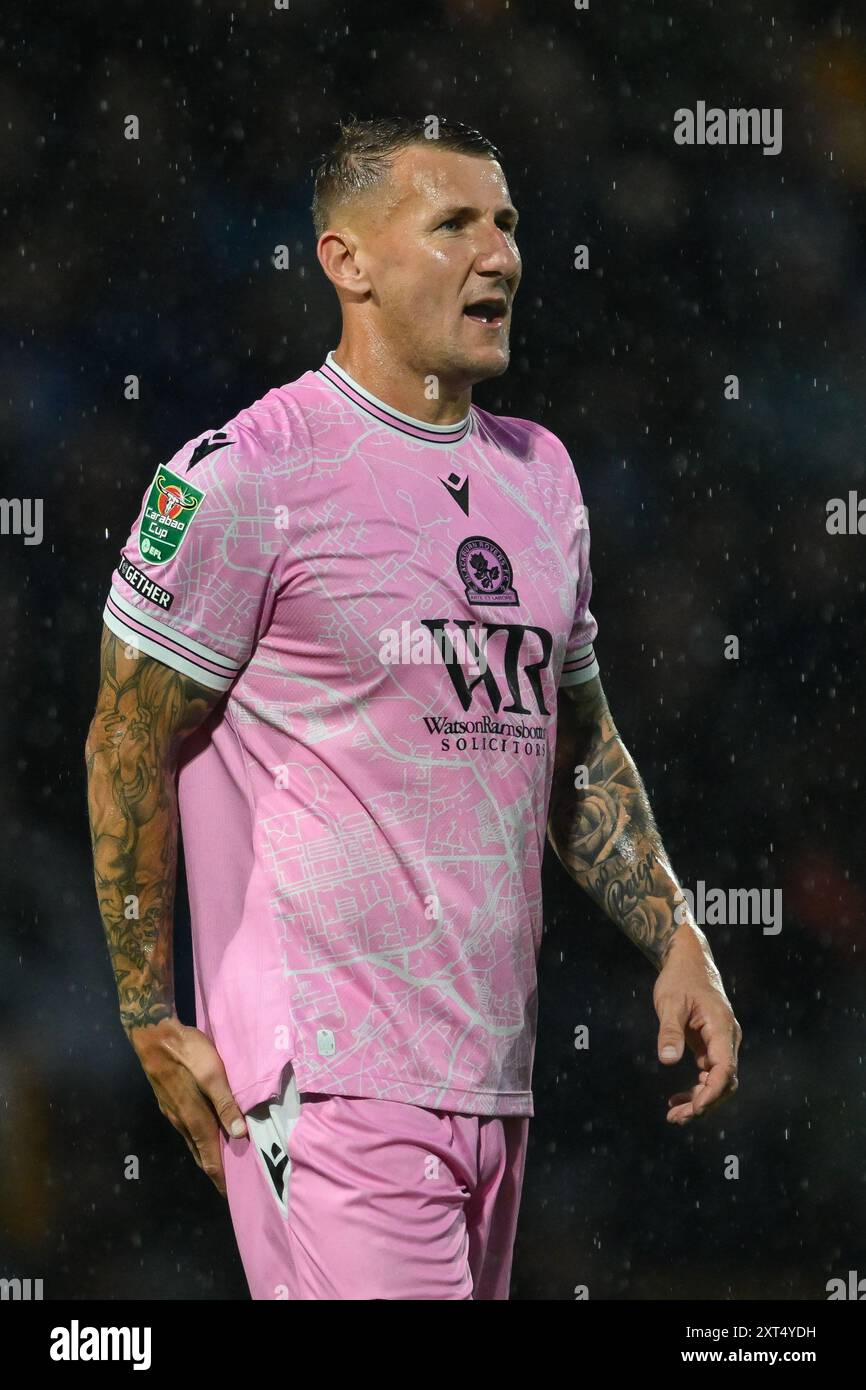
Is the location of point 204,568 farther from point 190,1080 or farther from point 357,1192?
point 357,1192

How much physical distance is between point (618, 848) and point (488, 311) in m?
0.71

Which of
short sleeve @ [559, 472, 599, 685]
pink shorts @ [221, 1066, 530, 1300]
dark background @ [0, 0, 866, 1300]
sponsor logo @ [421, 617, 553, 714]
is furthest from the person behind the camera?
dark background @ [0, 0, 866, 1300]

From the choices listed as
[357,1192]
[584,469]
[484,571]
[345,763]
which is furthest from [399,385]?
[584,469]

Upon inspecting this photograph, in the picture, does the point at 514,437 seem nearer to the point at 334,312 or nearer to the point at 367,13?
the point at 334,312

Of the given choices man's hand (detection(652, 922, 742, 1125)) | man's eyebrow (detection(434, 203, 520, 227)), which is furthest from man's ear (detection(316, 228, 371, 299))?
man's hand (detection(652, 922, 742, 1125))

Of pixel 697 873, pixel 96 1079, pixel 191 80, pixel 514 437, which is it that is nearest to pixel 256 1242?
pixel 514 437

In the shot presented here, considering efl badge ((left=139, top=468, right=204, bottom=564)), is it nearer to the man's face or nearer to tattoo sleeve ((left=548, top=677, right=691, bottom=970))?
the man's face

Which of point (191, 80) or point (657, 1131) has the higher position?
point (191, 80)

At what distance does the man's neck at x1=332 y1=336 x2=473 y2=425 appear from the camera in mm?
2500

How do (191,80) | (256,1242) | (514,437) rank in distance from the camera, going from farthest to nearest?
(191,80) → (514,437) → (256,1242)

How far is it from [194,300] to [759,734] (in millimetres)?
1288

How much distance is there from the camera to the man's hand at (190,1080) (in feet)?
7.64

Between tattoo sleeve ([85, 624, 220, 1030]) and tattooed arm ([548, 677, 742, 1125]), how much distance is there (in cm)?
58

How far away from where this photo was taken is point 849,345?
3.82 m
